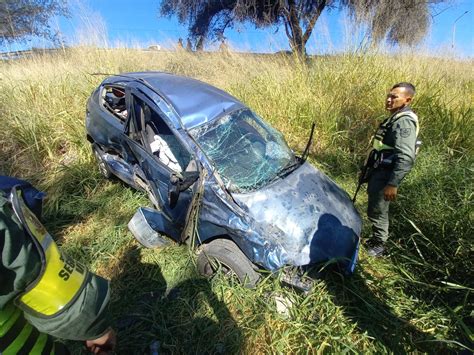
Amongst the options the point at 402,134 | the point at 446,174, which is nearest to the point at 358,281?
the point at 402,134

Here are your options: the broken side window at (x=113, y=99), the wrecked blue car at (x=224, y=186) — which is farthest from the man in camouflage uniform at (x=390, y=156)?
the broken side window at (x=113, y=99)

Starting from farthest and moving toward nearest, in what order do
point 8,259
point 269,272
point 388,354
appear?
point 269,272 < point 388,354 < point 8,259

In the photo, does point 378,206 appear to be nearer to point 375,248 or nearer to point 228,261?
point 375,248

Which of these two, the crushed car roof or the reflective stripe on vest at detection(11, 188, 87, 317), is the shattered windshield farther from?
the reflective stripe on vest at detection(11, 188, 87, 317)

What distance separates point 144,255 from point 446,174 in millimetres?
3205

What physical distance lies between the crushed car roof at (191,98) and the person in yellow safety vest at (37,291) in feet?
5.45

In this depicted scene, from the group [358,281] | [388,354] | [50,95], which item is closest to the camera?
[388,354]

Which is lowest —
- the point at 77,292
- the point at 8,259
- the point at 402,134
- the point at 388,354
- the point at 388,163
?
the point at 388,354

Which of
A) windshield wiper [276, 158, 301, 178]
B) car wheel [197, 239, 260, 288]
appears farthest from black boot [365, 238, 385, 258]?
car wheel [197, 239, 260, 288]

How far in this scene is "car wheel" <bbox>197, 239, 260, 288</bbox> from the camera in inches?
81.1

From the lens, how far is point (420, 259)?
2.46 metres

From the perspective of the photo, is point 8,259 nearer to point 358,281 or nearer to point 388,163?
point 358,281

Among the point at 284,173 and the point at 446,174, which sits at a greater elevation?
the point at 284,173

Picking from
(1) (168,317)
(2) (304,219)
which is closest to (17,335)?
(1) (168,317)
